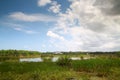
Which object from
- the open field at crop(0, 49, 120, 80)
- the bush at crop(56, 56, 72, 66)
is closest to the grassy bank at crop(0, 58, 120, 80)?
the open field at crop(0, 49, 120, 80)

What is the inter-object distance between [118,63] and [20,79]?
26581 millimetres

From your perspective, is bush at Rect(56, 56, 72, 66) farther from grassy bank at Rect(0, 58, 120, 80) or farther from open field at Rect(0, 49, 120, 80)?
grassy bank at Rect(0, 58, 120, 80)

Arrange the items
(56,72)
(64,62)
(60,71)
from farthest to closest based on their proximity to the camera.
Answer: (64,62), (60,71), (56,72)

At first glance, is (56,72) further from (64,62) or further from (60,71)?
(64,62)

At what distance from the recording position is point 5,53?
459 ft

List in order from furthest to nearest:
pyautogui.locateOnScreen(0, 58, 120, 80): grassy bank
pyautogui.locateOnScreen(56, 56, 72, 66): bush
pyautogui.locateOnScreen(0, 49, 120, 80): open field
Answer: pyautogui.locateOnScreen(56, 56, 72, 66): bush → pyautogui.locateOnScreen(0, 49, 120, 80): open field → pyautogui.locateOnScreen(0, 58, 120, 80): grassy bank

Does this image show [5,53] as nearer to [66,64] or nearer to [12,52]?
[12,52]

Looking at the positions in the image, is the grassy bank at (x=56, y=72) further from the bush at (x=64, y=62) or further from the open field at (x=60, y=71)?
the bush at (x=64, y=62)

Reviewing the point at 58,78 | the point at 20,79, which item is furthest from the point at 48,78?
the point at 20,79

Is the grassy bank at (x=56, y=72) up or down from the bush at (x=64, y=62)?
down

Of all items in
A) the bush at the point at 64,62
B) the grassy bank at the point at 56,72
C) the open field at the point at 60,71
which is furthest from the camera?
the bush at the point at 64,62

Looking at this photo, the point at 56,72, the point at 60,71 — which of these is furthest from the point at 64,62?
the point at 56,72

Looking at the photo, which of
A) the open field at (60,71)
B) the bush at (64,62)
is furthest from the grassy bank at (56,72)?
the bush at (64,62)

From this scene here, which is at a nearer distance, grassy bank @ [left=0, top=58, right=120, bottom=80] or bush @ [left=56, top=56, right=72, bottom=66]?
grassy bank @ [left=0, top=58, right=120, bottom=80]
